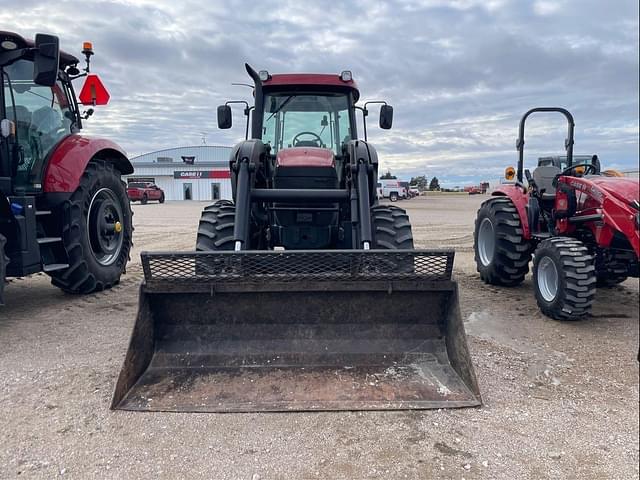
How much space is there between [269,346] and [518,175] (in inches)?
162

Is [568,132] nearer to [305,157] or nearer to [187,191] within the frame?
[305,157]

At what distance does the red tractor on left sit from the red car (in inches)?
944

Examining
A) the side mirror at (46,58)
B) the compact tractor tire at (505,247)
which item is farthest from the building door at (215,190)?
the side mirror at (46,58)

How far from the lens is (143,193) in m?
29.8

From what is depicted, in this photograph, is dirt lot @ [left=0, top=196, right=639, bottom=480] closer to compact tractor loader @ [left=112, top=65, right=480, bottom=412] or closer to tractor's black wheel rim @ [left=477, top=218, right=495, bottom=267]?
compact tractor loader @ [left=112, top=65, right=480, bottom=412]

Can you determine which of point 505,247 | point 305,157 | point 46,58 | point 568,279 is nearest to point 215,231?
point 305,157

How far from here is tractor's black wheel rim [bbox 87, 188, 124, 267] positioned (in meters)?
5.60

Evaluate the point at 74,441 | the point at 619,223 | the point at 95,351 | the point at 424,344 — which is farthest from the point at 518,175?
the point at 74,441

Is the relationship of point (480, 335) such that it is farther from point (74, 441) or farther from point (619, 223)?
point (74, 441)

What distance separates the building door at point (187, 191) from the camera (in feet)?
140

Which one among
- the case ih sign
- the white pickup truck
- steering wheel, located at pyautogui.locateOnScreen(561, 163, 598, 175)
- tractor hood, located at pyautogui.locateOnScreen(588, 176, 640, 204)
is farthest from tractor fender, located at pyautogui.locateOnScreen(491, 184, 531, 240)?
the case ih sign

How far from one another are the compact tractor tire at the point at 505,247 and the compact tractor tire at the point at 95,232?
4.49 meters

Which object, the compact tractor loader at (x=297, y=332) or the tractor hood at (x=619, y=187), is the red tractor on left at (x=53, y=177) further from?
the tractor hood at (x=619, y=187)

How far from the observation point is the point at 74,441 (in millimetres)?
2617
